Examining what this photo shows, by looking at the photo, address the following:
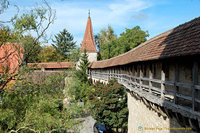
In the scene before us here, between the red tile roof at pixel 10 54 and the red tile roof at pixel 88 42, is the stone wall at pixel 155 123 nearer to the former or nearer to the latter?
the red tile roof at pixel 10 54

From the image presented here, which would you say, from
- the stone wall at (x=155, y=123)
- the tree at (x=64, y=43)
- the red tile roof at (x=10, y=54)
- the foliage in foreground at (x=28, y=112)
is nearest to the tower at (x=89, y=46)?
the tree at (x=64, y=43)

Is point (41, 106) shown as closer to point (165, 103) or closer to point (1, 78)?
point (1, 78)

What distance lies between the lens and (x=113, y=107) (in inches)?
528

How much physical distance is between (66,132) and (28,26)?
5.69 meters

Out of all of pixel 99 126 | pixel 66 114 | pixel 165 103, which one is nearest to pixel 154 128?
pixel 165 103

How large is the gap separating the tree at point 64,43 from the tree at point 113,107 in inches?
1373

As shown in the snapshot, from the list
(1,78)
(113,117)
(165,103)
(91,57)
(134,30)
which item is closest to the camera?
(165,103)

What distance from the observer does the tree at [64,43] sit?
4700 cm

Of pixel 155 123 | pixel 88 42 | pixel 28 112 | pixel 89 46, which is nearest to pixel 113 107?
pixel 155 123

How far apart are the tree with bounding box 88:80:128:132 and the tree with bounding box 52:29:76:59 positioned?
3488cm

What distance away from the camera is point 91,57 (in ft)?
112

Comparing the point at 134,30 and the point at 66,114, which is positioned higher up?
the point at 134,30

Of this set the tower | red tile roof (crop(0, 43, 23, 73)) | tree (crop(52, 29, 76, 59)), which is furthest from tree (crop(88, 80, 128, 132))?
tree (crop(52, 29, 76, 59))

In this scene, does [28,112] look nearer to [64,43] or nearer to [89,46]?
[89,46]
